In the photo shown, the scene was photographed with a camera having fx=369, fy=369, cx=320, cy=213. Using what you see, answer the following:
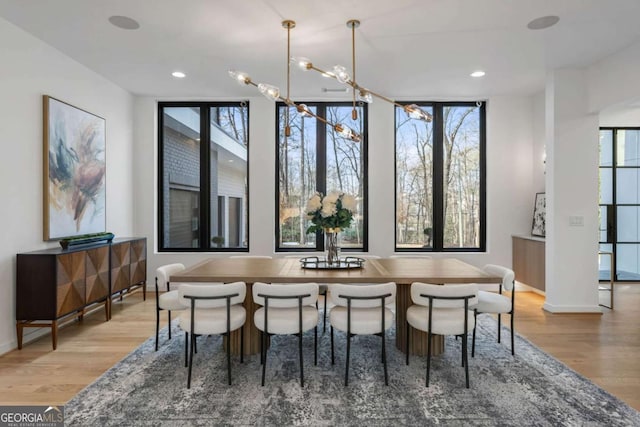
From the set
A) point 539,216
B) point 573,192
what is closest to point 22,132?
point 573,192

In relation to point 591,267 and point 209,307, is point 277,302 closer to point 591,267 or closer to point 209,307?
point 209,307

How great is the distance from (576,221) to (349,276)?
3379 mm

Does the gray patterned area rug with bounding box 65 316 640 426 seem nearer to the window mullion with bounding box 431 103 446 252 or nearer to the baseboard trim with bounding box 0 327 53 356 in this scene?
the baseboard trim with bounding box 0 327 53 356

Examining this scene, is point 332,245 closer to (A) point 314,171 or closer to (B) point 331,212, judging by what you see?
(B) point 331,212

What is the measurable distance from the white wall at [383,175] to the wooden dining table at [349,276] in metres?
2.01

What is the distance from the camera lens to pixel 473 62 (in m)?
4.32

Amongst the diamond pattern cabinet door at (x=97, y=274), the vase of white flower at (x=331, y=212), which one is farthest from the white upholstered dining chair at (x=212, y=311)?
the diamond pattern cabinet door at (x=97, y=274)

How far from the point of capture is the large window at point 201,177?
19.3ft

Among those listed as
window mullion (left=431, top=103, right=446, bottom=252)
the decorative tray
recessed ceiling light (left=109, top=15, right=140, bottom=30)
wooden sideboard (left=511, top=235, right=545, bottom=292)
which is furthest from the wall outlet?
recessed ceiling light (left=109, top=15, right=140, bottom=30)

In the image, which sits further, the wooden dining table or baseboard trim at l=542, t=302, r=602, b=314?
baseboard trim at l=542, t=302, r=602, b=314

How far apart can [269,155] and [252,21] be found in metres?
2.51

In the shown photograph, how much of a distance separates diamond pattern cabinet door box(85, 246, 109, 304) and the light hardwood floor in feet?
1.21

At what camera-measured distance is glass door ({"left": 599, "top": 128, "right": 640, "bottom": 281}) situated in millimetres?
6188

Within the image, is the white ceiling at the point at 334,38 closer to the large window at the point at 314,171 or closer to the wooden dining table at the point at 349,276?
the large window at the point at 314,171
